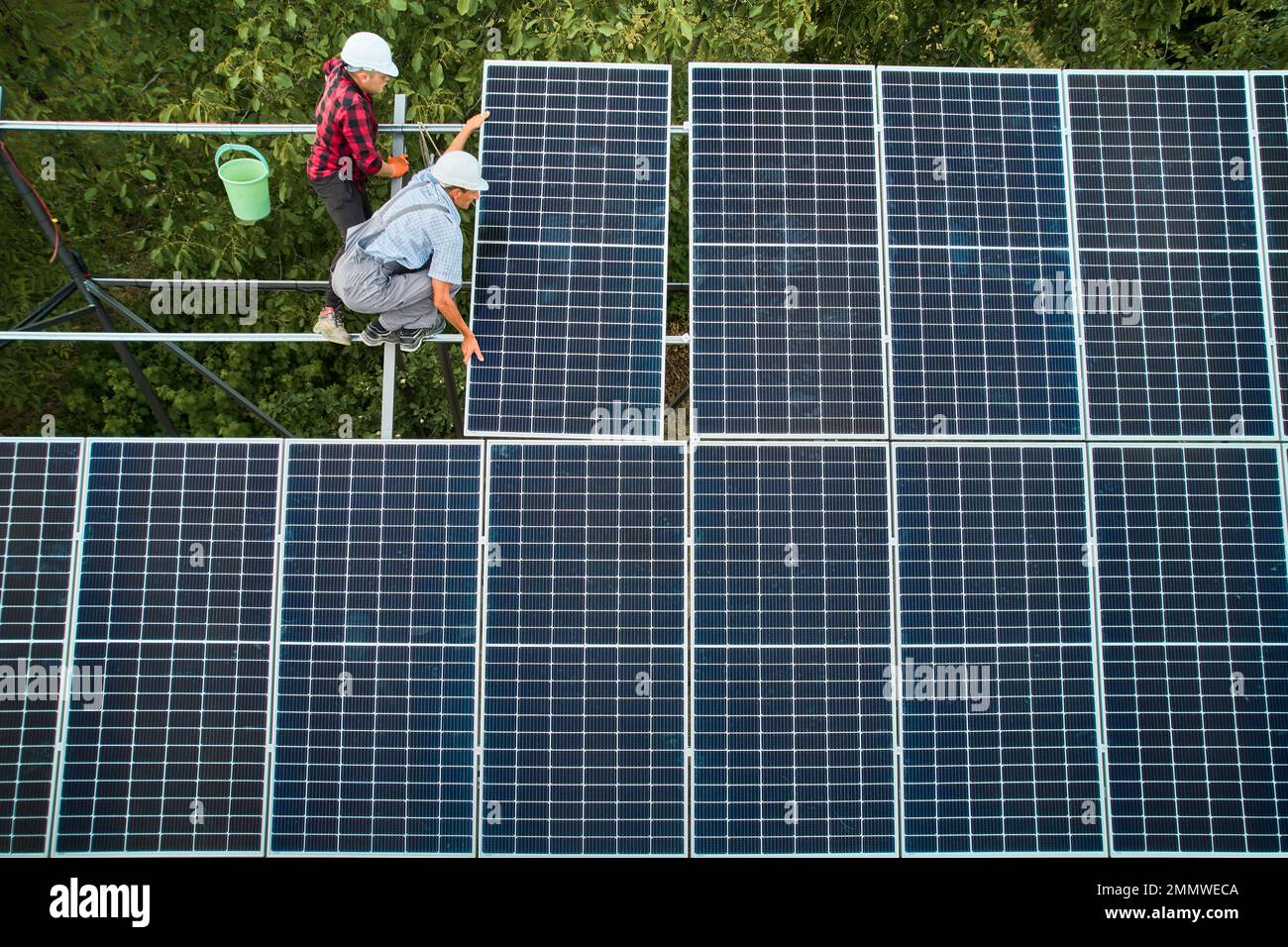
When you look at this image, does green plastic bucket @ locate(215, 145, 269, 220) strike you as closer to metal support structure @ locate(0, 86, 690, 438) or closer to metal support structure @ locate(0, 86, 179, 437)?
metal support structure @ locate(0, 86, 690, 438)

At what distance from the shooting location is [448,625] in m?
8.38

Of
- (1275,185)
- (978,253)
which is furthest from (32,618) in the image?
(1275,185)

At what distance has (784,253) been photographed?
898 centimetres

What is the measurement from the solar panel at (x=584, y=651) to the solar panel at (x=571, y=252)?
1.42 ft

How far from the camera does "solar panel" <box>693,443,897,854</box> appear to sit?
8211 millimetres

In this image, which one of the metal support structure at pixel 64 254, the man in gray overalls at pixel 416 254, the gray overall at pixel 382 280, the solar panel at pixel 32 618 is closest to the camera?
the solar panel at pixel 32 618

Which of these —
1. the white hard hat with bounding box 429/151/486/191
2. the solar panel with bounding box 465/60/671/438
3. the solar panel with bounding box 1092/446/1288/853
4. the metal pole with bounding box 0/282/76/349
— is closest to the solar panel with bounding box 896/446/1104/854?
the solar panel with bounding box 1092/446/1288/853

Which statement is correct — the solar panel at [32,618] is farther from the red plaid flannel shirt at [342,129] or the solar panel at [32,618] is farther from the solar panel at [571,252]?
the solar panel at [571,252]

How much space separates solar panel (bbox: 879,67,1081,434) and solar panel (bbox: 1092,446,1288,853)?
100 cm

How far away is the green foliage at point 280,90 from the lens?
36.5 feet

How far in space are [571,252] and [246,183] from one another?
3665mm

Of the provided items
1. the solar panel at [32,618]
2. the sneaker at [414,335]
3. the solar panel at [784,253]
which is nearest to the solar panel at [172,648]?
the solar panel at [32,618]

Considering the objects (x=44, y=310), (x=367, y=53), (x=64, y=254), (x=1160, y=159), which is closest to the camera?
(x=367, y=53)

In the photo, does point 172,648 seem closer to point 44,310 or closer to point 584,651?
point 584,651
